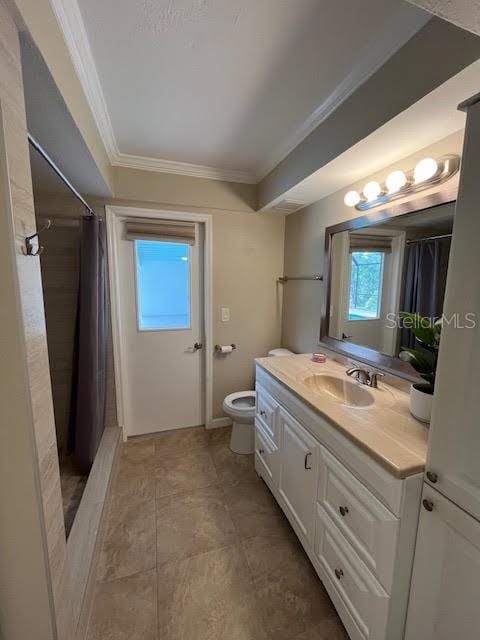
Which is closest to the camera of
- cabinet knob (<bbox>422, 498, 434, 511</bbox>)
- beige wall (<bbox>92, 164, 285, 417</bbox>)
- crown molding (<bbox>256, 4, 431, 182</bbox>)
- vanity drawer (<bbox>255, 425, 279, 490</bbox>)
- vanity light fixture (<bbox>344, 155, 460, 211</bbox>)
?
cabinet knob (<bbox>422, 498, 434, 511</bbox>)

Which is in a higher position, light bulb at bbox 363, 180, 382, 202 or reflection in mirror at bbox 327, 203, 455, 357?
light bulb at bbox 363, 180, 382, 202

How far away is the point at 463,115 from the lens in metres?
1.07

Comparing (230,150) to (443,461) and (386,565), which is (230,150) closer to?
(443,461)

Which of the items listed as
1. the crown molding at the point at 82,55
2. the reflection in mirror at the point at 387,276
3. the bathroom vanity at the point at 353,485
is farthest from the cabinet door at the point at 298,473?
the crown molding at the point at 82,55

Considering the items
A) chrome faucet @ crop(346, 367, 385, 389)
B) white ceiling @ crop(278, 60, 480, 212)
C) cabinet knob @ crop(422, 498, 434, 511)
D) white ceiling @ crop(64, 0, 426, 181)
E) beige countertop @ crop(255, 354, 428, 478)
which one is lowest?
cabinet knob @ crop(422, 498, 434, 511)

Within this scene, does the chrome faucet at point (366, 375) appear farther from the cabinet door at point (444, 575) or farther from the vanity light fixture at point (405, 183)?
the vanity light fixture at point (405, 183)

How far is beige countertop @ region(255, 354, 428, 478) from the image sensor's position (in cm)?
89

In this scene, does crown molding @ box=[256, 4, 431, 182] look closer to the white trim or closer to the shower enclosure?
the white trim

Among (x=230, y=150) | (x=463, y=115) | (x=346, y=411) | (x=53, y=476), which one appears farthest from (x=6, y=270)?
(x=230, y=150)

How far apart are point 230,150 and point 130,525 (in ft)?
8.44

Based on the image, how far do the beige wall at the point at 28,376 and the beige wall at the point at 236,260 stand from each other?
1.60m

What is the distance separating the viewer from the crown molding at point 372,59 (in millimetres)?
932

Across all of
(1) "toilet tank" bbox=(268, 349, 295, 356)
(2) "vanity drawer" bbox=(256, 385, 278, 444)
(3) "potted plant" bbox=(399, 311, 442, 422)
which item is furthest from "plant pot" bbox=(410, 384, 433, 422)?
(1) "toilet tank" bbox=(268, 349, 295, 356)

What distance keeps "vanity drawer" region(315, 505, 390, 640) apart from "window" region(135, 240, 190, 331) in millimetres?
1852
